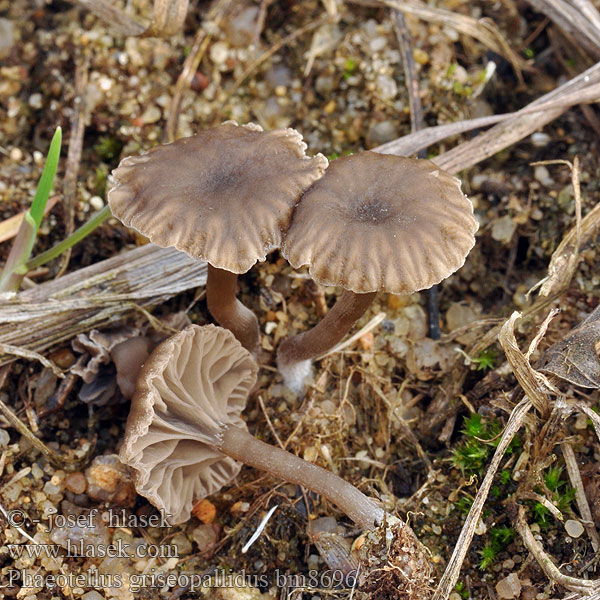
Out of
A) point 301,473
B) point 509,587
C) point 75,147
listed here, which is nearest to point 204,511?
point 301,473

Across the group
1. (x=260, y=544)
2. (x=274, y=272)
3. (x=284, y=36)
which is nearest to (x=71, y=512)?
(x=260, y=544)

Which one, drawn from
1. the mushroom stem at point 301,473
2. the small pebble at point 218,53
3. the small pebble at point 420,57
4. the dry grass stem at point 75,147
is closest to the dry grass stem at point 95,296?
the dry grass stem at point 75,147

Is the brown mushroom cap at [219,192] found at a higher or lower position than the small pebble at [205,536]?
higher

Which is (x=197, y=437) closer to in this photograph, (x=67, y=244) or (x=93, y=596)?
(x=93, y=596)

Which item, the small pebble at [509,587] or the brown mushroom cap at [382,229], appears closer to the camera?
the brown mushroom cap at [382,229]

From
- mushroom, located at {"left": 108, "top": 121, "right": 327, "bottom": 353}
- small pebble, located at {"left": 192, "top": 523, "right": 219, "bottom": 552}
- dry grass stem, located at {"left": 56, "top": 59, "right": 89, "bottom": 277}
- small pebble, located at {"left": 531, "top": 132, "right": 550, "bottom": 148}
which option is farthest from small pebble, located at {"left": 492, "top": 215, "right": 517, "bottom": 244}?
dry grass stem, located at {"left": 56, "top": 59, "right": 89, "bottom": 277}

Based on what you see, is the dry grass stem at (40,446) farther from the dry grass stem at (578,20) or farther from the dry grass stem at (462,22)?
the dry grass stem at (578,20)
